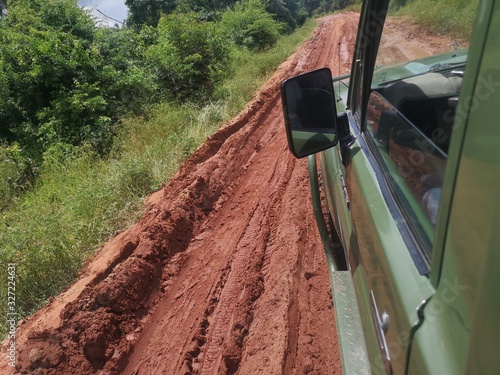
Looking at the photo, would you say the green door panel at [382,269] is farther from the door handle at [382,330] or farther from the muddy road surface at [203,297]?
the muddy road surface at [203,297]

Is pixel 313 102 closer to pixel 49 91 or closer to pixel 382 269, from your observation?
pixel 382 269

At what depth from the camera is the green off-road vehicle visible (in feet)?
2.17

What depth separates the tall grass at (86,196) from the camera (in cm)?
356

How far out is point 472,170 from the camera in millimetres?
699

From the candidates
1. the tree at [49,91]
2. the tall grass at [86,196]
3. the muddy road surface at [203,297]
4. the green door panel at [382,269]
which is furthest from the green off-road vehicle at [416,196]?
the tree at [49,91]

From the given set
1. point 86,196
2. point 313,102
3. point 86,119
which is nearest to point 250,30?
point 86,119

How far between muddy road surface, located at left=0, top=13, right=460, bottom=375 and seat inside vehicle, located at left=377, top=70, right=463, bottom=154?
0.14 m

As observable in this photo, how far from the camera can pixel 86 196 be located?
15.4 feet

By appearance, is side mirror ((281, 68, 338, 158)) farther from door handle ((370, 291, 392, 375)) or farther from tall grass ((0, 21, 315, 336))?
tall grass ((0, 21, 315, 336))

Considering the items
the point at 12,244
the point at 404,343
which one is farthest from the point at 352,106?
the point at 12,244

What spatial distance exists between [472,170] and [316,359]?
2.05 m

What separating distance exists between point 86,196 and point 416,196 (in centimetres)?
435

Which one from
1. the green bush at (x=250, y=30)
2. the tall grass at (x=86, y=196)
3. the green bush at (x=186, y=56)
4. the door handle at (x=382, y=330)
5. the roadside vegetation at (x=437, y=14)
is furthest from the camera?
the green bush at (x=250, y=30)

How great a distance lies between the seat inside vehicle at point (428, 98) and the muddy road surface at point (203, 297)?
0.14 metres
